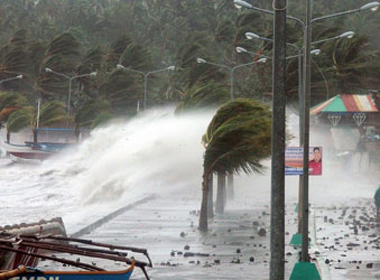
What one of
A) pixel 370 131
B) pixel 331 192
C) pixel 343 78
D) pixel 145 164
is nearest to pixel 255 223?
pixel 145 164

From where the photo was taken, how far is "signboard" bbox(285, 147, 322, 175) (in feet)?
82.6

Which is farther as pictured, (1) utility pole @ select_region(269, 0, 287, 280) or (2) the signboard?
(2) the signboard

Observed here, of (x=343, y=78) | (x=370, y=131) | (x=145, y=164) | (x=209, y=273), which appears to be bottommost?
(x=209, y=273)

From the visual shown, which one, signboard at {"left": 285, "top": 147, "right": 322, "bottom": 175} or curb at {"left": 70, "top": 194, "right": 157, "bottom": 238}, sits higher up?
signboard at {"left": 285, "top": 147, "right": 322, "bottom": 175}

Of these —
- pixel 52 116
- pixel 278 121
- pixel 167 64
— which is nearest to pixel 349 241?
pixel 278 121

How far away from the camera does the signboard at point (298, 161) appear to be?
2516 cm

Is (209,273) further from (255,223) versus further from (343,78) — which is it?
(343,78)

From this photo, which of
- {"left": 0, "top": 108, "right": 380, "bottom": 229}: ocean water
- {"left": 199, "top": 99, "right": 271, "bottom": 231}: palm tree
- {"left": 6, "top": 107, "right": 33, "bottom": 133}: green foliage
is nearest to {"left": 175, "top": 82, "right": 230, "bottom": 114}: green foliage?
{"left": 0, "top": 108, "right": 380, "bottom": 229}: ocean water

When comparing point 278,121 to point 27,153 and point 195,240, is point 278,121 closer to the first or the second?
point 195,240

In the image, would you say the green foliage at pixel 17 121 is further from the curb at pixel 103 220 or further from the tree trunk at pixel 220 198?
the tree trunk at pixel 220 198

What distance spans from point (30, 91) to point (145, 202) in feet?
391

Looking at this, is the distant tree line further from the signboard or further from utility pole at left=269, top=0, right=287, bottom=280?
utility pole at left=269, top=0, right=287, bottom=280

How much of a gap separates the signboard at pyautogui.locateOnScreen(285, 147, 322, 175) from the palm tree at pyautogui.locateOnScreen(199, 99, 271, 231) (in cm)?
509

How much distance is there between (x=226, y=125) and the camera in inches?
1256
